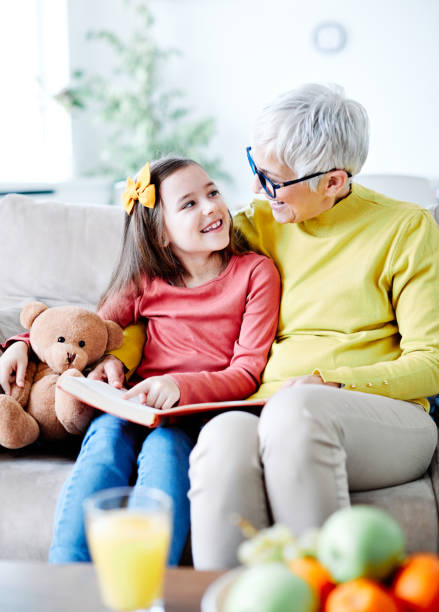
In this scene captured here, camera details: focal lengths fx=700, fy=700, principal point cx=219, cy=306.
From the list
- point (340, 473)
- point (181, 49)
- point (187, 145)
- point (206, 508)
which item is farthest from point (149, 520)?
point (181, 49)

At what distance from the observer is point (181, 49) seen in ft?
17.4

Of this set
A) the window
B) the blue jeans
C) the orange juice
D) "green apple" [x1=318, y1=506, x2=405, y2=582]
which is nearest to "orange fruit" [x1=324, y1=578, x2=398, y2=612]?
"green apple" [x1=318, y1=506, x2=405, y2=582]

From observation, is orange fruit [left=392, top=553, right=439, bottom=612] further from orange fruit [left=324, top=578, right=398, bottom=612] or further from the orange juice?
the orange juice

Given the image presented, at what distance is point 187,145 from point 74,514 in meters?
4.15

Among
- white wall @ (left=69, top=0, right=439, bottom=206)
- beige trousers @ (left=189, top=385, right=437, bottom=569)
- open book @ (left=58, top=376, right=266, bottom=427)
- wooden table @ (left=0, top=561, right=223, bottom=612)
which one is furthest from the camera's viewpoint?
white wall @ (left=69, top=0, right=439, bottom=206)

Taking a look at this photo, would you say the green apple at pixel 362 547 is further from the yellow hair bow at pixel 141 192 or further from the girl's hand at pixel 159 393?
the yellow hair bow at pixel 141 192

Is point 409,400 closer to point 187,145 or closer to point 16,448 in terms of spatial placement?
point 16,448

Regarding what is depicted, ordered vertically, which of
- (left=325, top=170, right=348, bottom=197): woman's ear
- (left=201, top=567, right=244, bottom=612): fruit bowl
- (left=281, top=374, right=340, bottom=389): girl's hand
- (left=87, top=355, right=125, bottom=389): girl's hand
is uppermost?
(left=325, top=170, right=348, bottom=197): woman's ear

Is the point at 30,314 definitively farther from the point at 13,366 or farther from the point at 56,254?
the point at 56,254

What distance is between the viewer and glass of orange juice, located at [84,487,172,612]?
2.27 feet

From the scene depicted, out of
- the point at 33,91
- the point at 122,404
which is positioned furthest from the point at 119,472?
the point at 33,91

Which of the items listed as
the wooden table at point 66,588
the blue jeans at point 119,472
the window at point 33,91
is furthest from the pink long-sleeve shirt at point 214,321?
the window at point 33,91

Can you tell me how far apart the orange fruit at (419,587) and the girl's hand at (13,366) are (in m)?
1.13

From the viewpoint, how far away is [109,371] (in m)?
1.63
